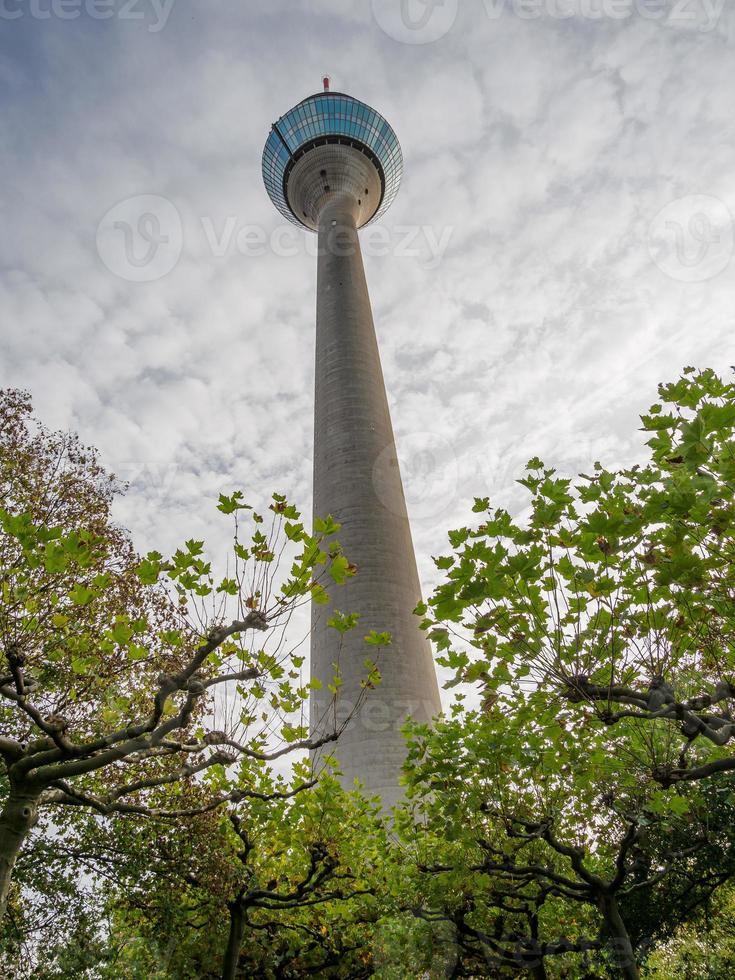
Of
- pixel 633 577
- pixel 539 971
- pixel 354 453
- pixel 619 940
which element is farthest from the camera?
pixel 354 453

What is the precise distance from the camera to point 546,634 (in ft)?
21.7

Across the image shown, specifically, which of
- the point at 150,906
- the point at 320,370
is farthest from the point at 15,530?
the point at 320,370

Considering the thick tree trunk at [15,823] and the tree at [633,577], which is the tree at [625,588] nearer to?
the tree at [633,577]

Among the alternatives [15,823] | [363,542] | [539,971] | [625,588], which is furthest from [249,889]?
[363,542]

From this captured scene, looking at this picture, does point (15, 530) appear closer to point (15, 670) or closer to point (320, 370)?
point (15, 670)

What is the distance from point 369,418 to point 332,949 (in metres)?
20.3

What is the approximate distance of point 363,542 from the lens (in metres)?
24.5

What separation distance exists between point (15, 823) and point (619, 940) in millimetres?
9402

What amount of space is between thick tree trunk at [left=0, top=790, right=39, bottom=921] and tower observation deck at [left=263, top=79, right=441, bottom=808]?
6.37 meters

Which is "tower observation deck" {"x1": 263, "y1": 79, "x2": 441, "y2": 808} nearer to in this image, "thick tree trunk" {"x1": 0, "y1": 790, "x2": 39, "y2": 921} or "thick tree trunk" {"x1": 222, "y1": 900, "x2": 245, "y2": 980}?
"thick tree trunk" {"x1": 222, "y1": 900, "x2": 245, "y2": 980}

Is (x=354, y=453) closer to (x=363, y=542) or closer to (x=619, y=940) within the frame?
(x=363, y=542)

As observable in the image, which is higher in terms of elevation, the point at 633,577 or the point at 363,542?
the point at 363,542

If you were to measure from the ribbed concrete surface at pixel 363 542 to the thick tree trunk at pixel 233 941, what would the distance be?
295 inches

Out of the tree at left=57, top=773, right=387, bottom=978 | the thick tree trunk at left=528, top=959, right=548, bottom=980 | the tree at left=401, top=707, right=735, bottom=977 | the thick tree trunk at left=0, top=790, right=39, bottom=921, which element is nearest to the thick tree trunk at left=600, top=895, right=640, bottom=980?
the tree at left=401, top=707, right=735, bottom=977
